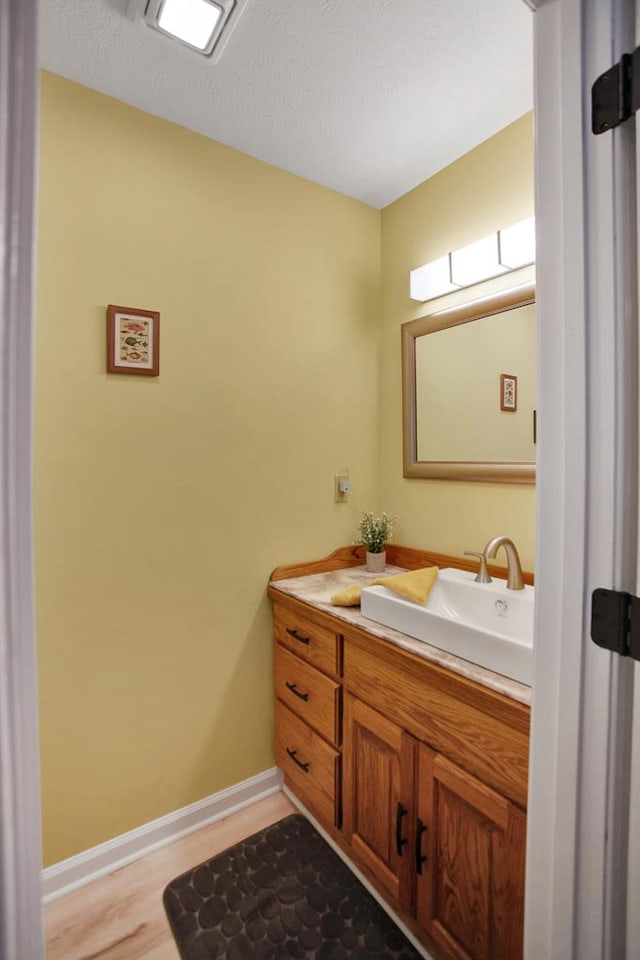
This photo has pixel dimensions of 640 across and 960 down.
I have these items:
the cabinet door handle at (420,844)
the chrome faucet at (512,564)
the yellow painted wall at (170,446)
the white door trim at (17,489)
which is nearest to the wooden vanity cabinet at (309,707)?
the yellow painted wall at (170,446)

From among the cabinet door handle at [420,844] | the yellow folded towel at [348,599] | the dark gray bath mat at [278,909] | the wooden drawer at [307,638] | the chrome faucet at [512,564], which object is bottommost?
the dark gray bath mat at [278,909]

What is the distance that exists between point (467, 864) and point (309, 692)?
27.7 inches

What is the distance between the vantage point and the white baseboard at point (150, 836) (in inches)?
57.6

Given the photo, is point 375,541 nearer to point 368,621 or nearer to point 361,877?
point 368,621

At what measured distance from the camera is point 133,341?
1.54 metres

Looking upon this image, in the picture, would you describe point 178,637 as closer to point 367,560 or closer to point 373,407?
point 367,560

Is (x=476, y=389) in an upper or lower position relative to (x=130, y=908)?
upper

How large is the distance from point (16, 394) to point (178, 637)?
1.42 metres

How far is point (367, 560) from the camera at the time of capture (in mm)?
2035

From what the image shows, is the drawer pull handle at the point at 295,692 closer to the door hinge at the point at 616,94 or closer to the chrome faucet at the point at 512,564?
the chrome faucet at the point at 512,564

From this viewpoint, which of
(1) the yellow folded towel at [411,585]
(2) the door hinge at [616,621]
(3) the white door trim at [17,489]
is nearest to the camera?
(3) the white door trim at [17,489]

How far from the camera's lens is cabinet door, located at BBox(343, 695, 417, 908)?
1.25 m

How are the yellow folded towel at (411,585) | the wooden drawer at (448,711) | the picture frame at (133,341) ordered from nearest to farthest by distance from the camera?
the wooden drawer at (448,711), the yellow folded towel at (411,585), the picture frame at (133,341)

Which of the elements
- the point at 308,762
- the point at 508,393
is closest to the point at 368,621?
the point at 308,762
